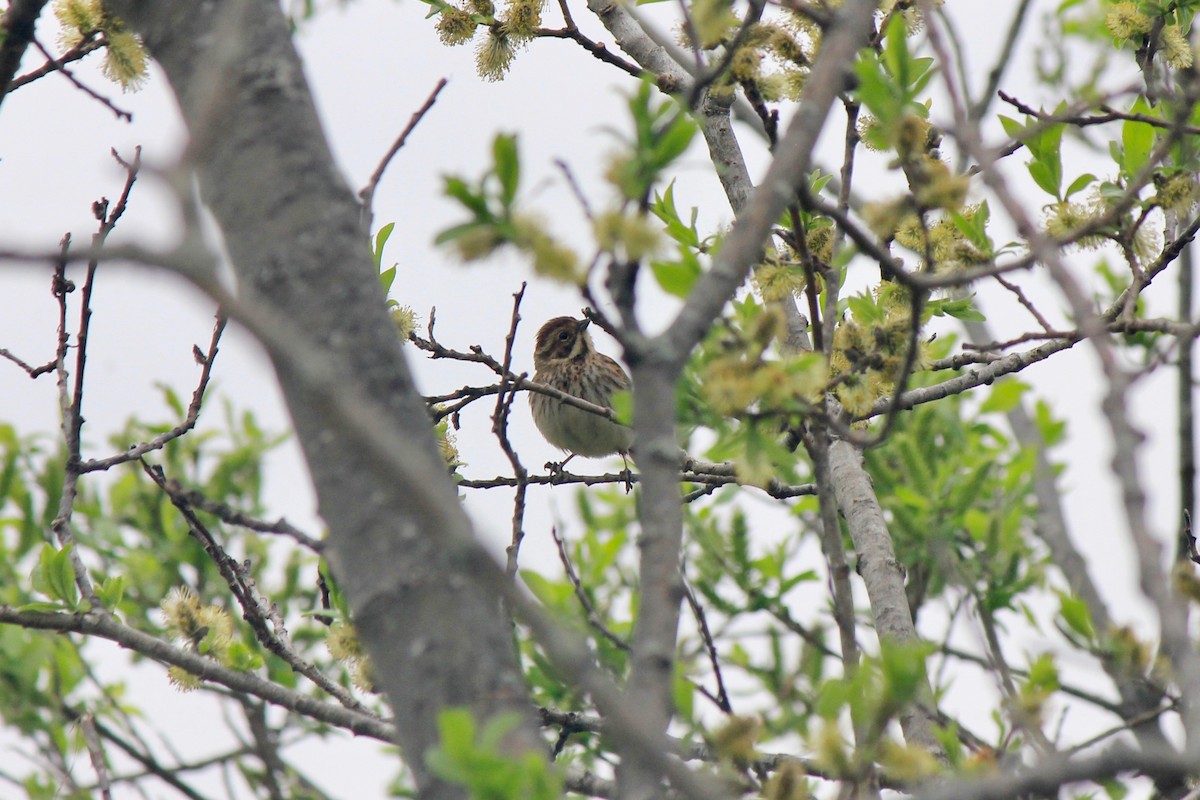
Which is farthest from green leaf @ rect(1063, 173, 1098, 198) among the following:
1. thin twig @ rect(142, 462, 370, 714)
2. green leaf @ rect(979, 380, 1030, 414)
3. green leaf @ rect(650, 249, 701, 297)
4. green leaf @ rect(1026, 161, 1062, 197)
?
thin twig @ rect(142, 462, 370, 714)

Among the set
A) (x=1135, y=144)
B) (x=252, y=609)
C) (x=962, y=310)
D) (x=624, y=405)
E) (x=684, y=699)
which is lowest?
(x=684, y=699)

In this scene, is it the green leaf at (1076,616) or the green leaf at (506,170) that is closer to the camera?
the green leaf at (506,170)

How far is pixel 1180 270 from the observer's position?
891cm

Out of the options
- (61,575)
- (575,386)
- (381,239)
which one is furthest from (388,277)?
(575,386)

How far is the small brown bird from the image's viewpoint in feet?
27.3

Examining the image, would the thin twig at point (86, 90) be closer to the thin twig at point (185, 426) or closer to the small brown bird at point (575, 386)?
the thin twig at point (185, 426)

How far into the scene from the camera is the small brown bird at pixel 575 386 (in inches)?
327

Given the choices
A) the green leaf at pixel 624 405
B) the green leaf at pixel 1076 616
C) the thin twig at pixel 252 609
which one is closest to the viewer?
the green leaf at pixel 624 405

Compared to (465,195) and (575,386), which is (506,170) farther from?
(575,386)

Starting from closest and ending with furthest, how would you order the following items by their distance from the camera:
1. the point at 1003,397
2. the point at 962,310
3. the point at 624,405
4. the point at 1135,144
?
the point at 624,405 < the point at 1003,397 < the point at 1135,144 < the point at 962,310

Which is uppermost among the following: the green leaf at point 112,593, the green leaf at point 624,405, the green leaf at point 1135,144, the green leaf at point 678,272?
the green leaf at point 1135,144

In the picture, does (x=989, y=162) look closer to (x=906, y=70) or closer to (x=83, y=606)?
(x=906, y=70)

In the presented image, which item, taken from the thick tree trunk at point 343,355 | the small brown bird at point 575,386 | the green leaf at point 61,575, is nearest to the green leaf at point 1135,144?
the thick tree trunk at point 343,355

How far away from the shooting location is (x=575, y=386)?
9.02m
